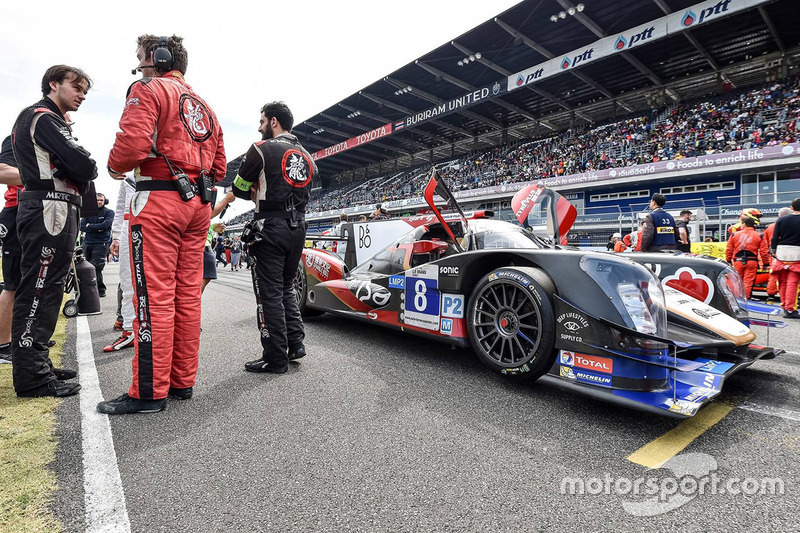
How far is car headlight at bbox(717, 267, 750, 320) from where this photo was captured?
116 inches

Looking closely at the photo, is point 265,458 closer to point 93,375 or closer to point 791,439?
point 93,375

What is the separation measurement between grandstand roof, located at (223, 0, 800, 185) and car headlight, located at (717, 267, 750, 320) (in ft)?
54.7

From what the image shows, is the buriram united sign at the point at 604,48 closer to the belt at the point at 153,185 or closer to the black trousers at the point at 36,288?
the belt at the point at 153,185

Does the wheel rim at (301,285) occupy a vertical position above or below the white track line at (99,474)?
above

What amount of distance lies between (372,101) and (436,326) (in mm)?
26176

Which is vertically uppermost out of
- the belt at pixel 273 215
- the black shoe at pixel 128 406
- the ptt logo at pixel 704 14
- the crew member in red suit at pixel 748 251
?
the ptt logo at pixel 704 14

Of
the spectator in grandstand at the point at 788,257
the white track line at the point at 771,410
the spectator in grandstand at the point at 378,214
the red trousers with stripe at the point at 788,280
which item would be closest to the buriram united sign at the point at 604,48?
the spectator in grandstand at the point at 788,257

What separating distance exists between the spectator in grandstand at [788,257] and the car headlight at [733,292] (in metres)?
3.66

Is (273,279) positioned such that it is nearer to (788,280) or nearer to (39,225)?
(39,225)

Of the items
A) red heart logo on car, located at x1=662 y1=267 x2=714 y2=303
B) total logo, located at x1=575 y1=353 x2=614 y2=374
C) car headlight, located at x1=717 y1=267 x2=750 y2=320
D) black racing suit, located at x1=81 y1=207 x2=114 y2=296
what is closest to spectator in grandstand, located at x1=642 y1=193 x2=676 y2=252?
car headlight, located at x1=717 y1=267 x2=750 y2=320

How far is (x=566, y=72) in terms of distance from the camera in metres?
19.7

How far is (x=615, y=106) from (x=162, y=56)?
1068 inches

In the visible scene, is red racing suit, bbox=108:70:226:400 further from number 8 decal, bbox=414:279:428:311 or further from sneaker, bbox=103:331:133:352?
number 8 decal, bbox=414:279:428:311

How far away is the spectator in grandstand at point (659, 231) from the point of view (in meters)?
5.55
